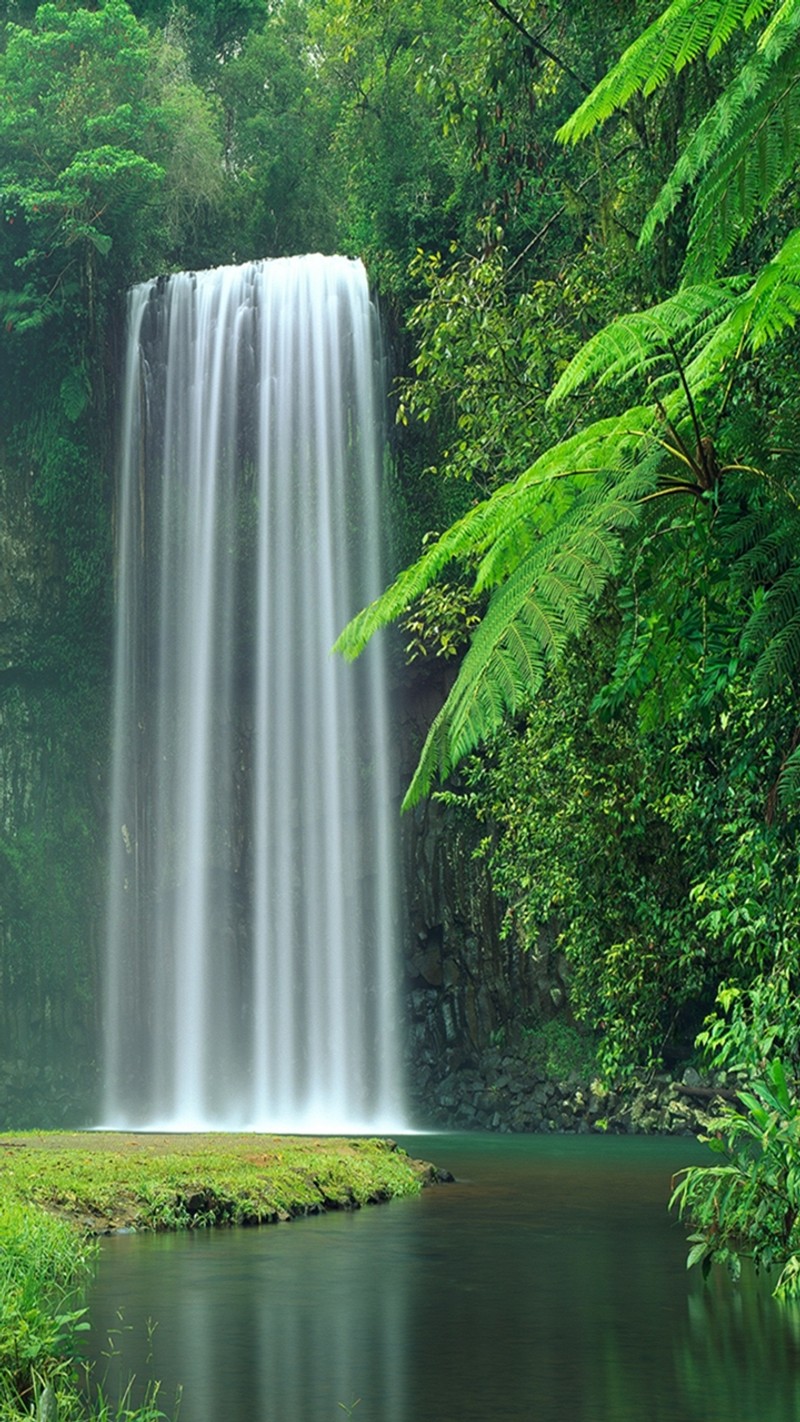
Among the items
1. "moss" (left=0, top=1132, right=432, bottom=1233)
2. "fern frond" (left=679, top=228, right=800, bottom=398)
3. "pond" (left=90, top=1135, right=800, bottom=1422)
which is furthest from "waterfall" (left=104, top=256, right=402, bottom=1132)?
"fern frond" (left=679, top=228, right=800, bottom=398)

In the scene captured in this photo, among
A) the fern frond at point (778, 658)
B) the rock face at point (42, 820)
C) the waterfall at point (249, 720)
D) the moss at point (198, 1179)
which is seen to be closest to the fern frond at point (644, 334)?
the fern frond at point (778, 658)

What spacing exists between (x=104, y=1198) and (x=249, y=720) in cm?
1397

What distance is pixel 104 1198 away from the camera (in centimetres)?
984

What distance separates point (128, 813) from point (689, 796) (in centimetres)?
1612

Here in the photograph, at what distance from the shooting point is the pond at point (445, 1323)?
5438 millimetres

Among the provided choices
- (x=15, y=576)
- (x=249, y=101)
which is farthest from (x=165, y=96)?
(x=15, y=576)

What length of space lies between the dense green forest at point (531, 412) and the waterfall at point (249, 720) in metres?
0.83

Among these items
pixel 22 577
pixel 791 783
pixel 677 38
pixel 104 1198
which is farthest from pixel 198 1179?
pixel 22 577

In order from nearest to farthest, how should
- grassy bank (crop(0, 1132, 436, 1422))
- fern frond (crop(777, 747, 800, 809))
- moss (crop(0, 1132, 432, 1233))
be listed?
fern frond (crop(777, 747, 800, 809)) < grassy bank (crop(0, 1132, 436, 1422)) < moss (crop(0, 1132, 432, 1233))

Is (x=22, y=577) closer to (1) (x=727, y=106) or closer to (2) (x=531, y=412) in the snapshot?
(2) (x=531, y=412)

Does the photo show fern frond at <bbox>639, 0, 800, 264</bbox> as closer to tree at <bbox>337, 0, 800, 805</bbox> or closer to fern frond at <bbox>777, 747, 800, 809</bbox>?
tree at <bbox>337, 0, 800, 805</bbox>

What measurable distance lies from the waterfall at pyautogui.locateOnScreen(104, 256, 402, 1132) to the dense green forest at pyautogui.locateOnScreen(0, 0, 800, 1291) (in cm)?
83

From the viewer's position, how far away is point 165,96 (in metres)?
28.0

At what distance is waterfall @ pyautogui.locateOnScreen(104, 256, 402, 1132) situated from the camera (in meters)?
22.6
